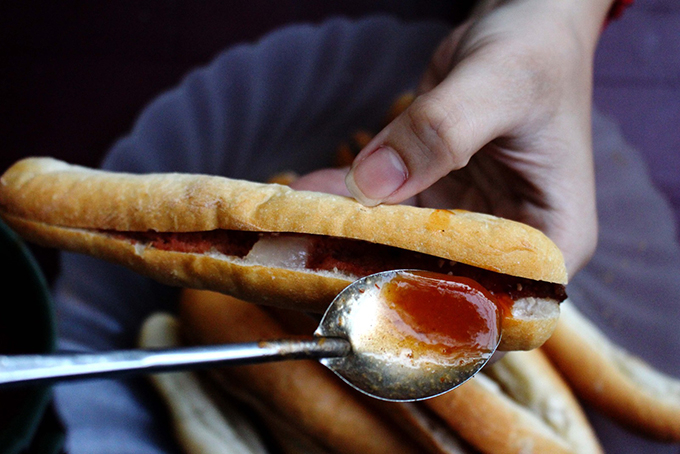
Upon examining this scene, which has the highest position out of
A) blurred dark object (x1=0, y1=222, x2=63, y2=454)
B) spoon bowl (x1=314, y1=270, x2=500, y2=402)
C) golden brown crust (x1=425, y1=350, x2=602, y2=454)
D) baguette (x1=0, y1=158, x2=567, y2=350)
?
baguette (x1=0, y1=158, x2=567, y2=350)

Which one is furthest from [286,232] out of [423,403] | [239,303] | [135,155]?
[135,155]

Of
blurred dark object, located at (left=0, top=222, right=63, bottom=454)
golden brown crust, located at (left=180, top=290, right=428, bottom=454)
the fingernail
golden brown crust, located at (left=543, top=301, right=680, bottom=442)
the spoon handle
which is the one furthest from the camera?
golden brown crust, located at (left=543, top=301, right=680, bottom=442)

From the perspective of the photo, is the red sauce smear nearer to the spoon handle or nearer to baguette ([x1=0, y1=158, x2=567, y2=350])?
baguette ([x1=0, y1=158, x2=567, y2=350])

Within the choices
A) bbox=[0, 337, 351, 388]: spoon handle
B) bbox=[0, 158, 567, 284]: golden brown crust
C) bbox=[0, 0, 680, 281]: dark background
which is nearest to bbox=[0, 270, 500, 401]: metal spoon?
bbox=[0, 337, 351, 388]: spoon handle

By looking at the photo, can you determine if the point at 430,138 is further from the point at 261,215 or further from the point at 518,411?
the point at 518,411

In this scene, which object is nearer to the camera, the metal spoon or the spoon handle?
the spoon handle

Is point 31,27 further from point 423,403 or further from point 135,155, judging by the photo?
point 423,403
